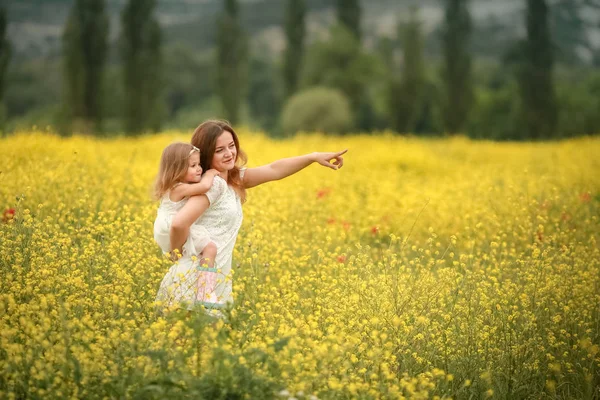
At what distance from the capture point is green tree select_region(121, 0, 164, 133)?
968 inches

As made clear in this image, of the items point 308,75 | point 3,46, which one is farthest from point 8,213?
point 308,75

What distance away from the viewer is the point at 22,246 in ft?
13.1

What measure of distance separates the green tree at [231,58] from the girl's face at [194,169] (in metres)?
25.0

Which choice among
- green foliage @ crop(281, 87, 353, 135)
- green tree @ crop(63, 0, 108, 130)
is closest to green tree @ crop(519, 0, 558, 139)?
green foliage @ crop(281, 87, 353, 135)

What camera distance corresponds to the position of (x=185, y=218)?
3.49 metres

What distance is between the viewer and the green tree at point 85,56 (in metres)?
23.8

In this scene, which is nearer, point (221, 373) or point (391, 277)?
point (221, 373)

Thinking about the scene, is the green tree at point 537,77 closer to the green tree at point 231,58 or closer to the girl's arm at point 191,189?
the green tree at point 231,58

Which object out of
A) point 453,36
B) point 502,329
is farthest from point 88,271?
point 453,36

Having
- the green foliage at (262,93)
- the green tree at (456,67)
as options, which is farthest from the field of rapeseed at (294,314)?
the green foliage at (262,93)

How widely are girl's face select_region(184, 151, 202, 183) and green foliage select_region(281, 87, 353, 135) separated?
71.5 feet

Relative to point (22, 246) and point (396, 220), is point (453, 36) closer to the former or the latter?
point (396, 220)

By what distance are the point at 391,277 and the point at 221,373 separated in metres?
1.89

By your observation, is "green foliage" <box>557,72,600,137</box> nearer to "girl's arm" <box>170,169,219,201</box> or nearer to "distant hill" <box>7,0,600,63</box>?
"distant hill" <box>7,0,600,63</box>
